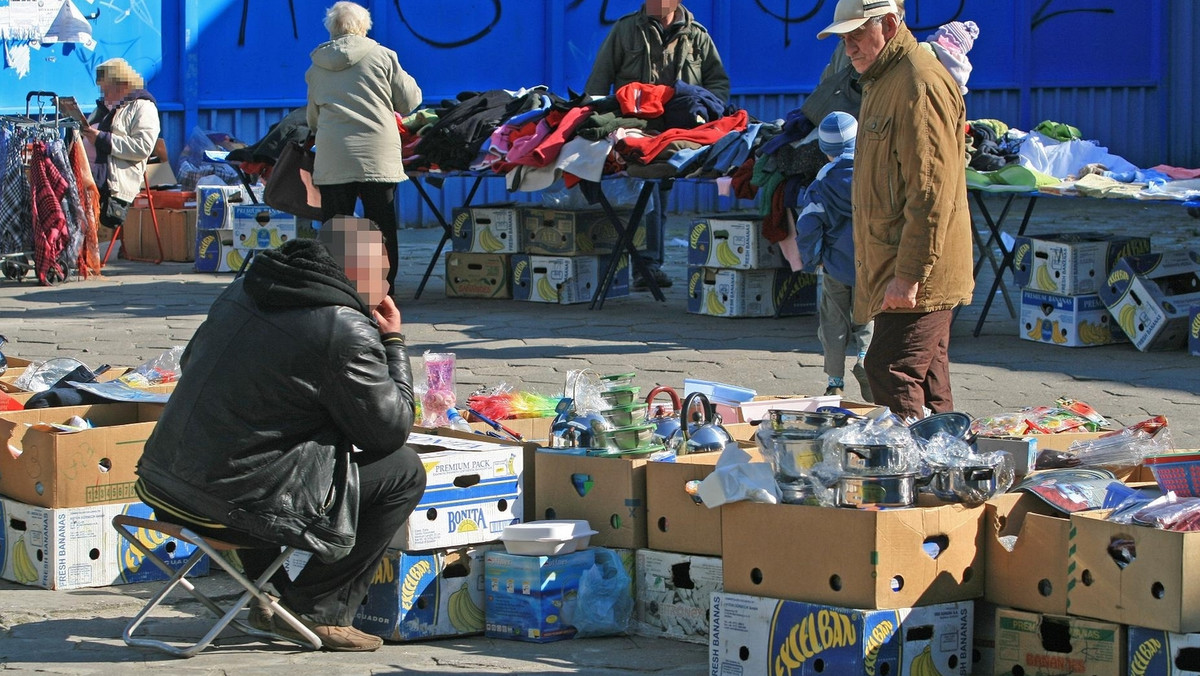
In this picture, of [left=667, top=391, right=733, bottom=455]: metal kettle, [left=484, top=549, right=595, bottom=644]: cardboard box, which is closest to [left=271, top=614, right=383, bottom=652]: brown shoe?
[left=484, top=549, right=595, bottom=644]: cardboard box

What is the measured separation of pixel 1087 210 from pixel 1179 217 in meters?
1.05

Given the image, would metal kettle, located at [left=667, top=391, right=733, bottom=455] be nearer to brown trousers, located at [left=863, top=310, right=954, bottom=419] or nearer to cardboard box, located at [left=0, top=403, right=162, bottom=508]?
brown trousers, located at [left=863, top=310, right=954, bottom=419]

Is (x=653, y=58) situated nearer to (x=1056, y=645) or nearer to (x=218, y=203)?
(x=218, y=203)

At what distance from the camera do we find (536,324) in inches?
386

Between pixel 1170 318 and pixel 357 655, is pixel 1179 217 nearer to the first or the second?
pixel 1170 318

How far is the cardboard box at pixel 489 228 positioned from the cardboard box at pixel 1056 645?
709 centimetres

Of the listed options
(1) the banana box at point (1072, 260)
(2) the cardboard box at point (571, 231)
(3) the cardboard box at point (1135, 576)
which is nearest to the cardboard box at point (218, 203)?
(2) the cardboard box at point (571, 231)

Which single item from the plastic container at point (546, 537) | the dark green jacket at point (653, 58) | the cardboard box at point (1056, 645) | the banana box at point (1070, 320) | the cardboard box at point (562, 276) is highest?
the dark green jacket at point (653, 58)

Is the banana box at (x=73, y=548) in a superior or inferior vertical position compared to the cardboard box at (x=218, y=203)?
inferior

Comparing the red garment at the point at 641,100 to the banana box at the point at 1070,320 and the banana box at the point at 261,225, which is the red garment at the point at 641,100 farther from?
the banana box at the point at 261,225

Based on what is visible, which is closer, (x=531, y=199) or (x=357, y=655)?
(x=357, y=655)

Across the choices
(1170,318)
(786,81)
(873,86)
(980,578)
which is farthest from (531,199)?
(980,578)

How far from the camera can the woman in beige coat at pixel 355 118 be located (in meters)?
9.07

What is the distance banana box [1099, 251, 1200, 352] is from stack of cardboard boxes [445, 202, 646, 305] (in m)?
3.21
